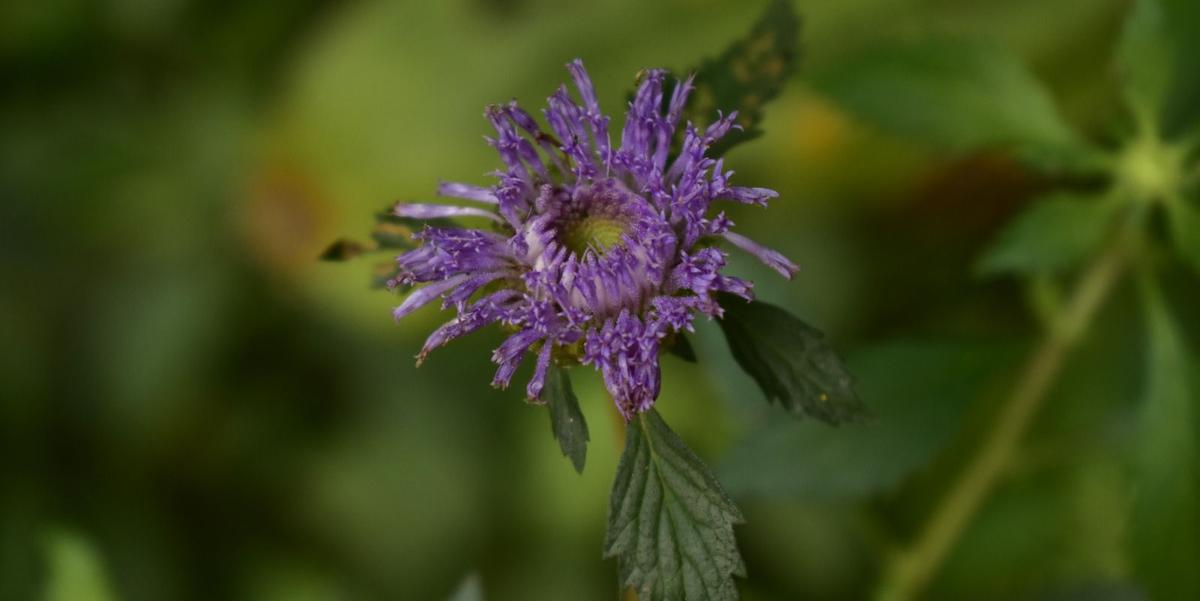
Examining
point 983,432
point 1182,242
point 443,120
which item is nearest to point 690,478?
point 1182,242

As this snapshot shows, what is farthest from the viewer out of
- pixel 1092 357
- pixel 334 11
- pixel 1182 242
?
pixel 334 11

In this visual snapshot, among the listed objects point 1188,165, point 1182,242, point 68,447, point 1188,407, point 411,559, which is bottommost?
point 68,447

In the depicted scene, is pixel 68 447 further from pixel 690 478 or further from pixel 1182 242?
pixel 1182 242

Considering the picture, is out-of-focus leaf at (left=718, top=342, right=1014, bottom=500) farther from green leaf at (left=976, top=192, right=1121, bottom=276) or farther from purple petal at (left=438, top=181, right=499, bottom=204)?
purple petal at (left=438, top=181, right=499, bottom=204)

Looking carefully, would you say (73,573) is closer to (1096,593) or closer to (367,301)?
(367,301)

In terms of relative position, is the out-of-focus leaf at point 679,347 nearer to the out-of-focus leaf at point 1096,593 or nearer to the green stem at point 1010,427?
the green stem at point 1010,427
